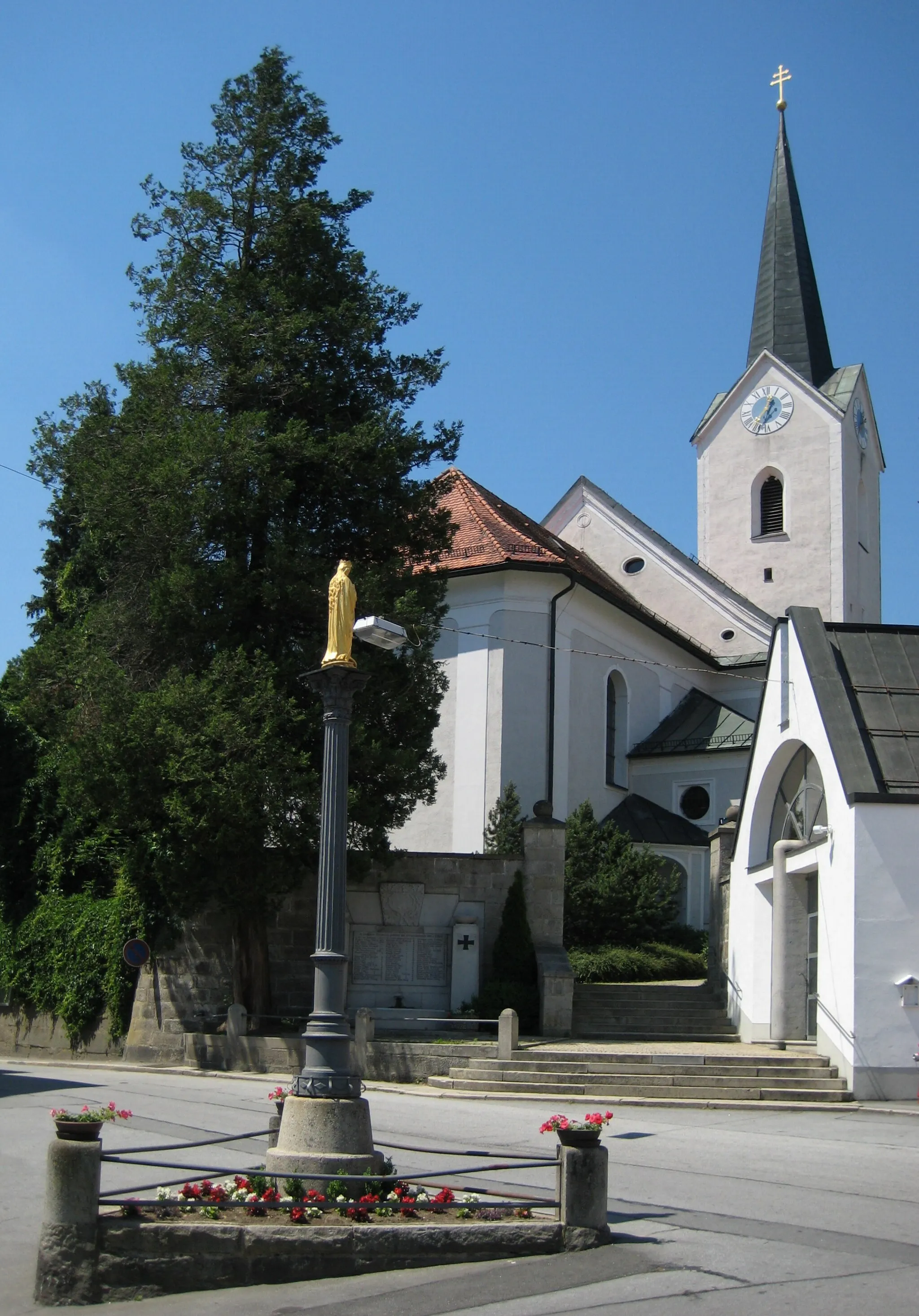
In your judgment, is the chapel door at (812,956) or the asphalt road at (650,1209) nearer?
the asphalt road at (650,1209)

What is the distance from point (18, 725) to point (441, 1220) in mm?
21371

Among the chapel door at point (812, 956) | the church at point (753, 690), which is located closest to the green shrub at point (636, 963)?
the church at point (753, 690)

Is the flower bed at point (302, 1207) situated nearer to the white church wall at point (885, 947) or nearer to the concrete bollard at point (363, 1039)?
the white church wall at point (885, 947)

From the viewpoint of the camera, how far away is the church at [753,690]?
17188 millimetres

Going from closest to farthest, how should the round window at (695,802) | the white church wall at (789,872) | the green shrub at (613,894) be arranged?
the white church wall at (789,872) → the green shrub at (613,894) → the round window at (695,802)

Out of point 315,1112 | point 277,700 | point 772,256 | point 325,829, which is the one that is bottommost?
point 315,1112

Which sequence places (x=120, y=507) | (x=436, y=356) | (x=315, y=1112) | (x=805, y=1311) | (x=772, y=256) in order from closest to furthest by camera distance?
(x=805, y=1311) → (x=315, y=1112) → (x=120, y=507) → (x=436, y=356) → (x=772, y=256)

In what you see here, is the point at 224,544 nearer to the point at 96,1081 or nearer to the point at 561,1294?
the point at 96,1081

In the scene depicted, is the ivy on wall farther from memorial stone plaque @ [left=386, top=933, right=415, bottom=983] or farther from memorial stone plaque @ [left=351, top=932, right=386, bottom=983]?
memorial stone plaque @ [left=386, top=933, right=415, bottom=983]

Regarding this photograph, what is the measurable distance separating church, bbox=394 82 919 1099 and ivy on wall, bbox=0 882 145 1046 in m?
7.47

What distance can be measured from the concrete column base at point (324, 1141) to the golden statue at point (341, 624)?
2.84 m

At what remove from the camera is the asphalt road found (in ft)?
21.2

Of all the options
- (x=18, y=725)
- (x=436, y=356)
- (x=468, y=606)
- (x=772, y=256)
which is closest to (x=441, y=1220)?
(x=436, y=356)

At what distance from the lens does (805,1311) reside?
6.09m
